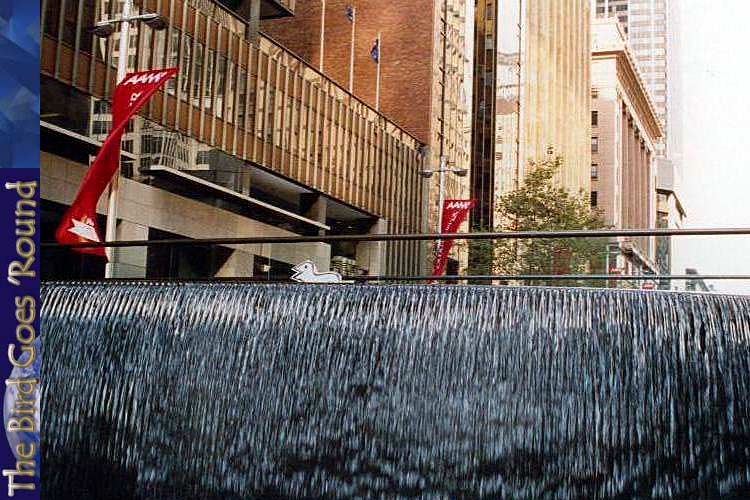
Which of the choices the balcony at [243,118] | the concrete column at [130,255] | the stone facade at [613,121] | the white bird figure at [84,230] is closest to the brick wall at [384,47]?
the balcony at [243,118]

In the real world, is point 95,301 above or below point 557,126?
below

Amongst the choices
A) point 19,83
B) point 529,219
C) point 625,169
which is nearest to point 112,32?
point 19,83

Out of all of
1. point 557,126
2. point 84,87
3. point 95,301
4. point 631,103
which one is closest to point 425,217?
point 84,87

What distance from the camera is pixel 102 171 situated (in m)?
15.5

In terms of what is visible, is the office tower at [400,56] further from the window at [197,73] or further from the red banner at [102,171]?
the red banner at [102,171]

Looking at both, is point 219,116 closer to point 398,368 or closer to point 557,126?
point 398,368

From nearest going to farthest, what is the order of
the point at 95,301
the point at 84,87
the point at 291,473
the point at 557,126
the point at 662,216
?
the point at 291,473
the point at 95,301
the point at 84,87
the point at 557,126
the point at 662,216

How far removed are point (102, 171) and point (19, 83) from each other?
489 inches

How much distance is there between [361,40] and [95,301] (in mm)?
43336

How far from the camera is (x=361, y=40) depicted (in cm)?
4953

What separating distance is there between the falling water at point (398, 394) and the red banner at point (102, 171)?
575cm

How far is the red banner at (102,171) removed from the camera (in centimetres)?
1447

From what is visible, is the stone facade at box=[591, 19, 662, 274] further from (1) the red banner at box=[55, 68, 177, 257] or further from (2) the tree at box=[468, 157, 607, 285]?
(1) the red banner at box=[55, 68, 177, 257]

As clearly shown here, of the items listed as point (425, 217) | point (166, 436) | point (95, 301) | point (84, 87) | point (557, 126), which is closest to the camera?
point (166, 436)
